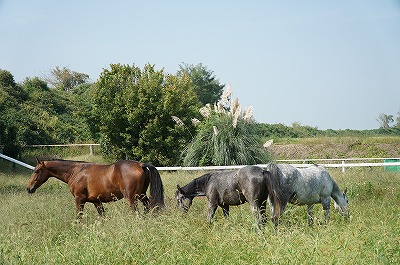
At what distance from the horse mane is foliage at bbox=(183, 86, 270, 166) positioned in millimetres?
7343

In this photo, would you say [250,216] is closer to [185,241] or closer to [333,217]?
[185,241]

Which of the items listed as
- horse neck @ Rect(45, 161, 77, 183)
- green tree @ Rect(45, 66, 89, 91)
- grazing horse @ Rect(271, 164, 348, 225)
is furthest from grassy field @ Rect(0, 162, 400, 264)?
green tree @ Rect(45, 66, 89, 91)

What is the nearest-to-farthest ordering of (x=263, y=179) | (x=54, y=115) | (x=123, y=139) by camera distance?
(x=263, y=179) → (x=123, y=139) → (x=54, y=115)

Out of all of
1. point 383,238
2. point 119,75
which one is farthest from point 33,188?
point 119,75

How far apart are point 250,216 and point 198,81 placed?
55.9 meters

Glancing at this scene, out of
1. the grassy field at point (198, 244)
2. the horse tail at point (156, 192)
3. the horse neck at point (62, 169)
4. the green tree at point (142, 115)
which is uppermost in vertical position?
the green tree at point (142, 115)

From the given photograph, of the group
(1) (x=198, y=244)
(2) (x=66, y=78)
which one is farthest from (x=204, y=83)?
(1) (x=198, y=244)

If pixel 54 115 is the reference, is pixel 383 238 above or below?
below

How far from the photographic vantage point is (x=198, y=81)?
210 feet

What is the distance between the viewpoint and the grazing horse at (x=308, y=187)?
386 inches

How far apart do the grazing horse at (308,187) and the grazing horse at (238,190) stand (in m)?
0.24

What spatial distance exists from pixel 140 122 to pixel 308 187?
58.1ft

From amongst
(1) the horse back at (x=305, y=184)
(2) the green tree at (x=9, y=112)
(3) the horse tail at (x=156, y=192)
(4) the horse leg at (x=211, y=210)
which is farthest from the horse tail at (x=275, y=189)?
(2) the green tree at (x=9, y=112)

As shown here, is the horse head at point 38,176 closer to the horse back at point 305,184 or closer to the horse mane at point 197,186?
the horse mane at point 197,186
